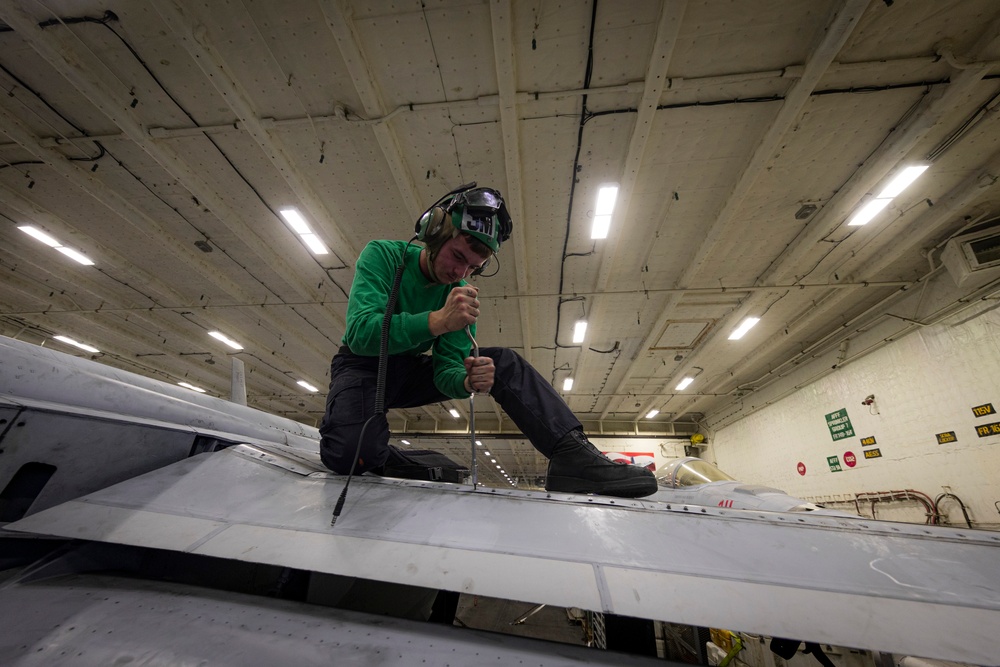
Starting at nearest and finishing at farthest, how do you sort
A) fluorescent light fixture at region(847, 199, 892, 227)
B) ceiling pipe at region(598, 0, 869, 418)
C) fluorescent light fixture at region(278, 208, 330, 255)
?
1. ceiling pipe at region(598, 0, 869, 418)
2. fluorescent light fixture at region(847, 199, 892, 227)
3. fluorescent light fixture at region(278, 208, 330, 255)

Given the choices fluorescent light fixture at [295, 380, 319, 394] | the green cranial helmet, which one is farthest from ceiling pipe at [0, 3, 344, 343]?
fluorescent light fixture at [295, 380, 319, 394]

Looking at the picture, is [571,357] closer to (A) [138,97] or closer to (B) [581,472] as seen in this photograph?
(B) [581,472]

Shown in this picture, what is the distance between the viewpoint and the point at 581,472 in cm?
158

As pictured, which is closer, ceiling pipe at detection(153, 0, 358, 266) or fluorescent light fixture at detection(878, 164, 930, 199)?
ceiling pipe at detection(153, 0, 358, 266)

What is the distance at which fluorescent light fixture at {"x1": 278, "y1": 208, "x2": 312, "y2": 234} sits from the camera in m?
4.96

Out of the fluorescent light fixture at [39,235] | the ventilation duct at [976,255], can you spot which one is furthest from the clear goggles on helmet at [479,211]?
the fluorescent light fixture at [39,235]

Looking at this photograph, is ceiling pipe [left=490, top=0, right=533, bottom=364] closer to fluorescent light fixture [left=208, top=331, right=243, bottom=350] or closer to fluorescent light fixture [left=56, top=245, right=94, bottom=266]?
fluorescent light fixture [left=56, top=245, right=94, bottom=266]

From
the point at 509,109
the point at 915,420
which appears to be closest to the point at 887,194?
the point at 915,420

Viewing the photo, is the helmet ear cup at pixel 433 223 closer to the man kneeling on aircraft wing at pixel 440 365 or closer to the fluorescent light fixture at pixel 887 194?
the man kneeling on aircraft wing at pixel 440 365

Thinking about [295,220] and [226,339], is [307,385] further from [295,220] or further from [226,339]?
[295,220]

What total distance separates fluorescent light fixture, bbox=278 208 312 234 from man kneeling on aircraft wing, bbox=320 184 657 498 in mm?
3988

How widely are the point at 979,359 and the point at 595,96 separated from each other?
6732 millimetres

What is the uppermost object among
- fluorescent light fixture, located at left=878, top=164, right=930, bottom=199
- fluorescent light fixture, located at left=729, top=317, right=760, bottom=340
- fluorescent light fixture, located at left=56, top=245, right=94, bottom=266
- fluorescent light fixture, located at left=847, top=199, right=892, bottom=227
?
fluorescent light fixture, located at left=878, top=164, right=930, bottom=199

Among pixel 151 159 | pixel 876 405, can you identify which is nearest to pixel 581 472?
pixel 151 159
